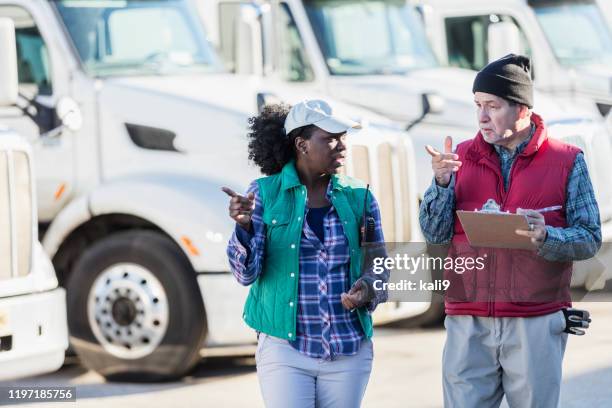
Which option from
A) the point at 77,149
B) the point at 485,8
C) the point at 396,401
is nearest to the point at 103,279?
the point at 77,149

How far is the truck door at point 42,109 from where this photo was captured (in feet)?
26.2

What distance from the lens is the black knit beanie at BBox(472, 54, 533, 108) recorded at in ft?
14.7

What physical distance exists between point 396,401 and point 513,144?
11.5ft

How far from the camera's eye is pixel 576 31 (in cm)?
1239

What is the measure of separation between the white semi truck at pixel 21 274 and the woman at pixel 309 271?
2873 mm

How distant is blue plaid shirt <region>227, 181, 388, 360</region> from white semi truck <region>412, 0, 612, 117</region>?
7452 millimetres

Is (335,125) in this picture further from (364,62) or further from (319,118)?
(364,62)

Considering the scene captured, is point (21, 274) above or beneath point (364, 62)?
beneath

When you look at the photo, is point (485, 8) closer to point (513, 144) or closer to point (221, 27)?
point (221, 27)

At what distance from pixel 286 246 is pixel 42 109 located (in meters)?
3.84

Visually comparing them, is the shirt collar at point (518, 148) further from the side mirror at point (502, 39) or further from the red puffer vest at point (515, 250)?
the side mirror at point (502, 39)

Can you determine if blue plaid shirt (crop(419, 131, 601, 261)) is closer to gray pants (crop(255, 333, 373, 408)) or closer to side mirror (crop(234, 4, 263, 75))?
gray pants (crop(255, 333, 373, 408))

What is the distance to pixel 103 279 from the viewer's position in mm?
8172

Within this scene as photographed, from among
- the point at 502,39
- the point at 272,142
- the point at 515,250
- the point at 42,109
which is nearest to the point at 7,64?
the point at 42,109
